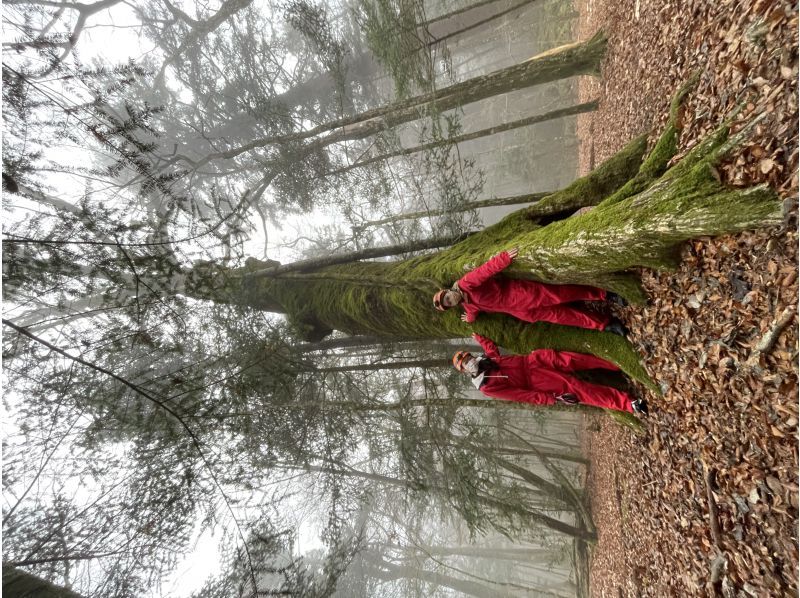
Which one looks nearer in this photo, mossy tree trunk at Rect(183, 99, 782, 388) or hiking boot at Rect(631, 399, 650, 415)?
mossy tree trunk at Rect(183, 99, 782, 388)

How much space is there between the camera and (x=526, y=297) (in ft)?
15.1

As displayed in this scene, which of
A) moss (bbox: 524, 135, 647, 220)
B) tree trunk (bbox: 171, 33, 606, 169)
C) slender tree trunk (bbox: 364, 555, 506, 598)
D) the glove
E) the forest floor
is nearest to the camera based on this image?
the forest floor

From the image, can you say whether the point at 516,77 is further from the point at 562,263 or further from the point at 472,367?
the point at 472,367

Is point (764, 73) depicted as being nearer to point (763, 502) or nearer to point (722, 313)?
point (722, 313)

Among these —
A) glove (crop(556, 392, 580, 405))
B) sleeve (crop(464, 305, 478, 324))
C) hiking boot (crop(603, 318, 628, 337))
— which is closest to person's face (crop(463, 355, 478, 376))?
sleeve (crop(464, 305, 478, 324))

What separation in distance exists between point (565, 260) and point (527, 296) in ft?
2.81

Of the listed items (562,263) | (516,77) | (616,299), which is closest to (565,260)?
(562,263)

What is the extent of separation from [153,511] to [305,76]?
13.4 meters

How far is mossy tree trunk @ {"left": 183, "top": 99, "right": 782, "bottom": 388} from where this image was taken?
2725 mm

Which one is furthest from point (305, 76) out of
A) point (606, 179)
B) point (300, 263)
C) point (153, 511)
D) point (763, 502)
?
point (763, 502)

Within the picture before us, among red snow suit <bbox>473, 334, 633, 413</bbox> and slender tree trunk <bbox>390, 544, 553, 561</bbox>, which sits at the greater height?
red snow suit <bbox>473, 334, 633, 413</bbox>

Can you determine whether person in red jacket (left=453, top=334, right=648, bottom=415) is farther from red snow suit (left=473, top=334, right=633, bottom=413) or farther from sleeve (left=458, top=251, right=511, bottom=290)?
sleeve (left=458, top=251, right=511, bottom=290)

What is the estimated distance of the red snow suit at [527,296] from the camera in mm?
4520

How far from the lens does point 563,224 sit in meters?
4.07
